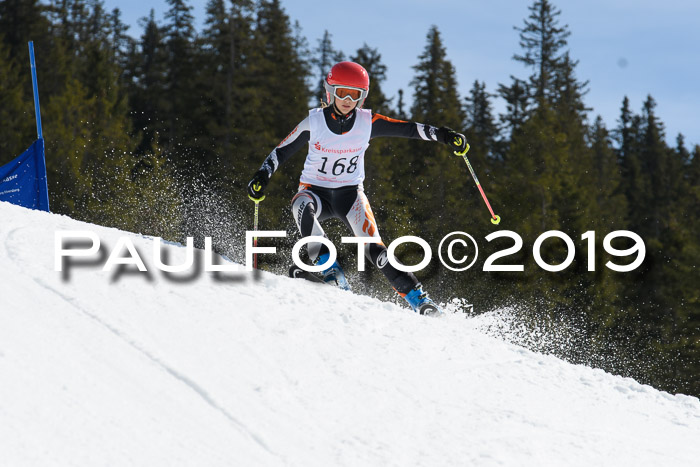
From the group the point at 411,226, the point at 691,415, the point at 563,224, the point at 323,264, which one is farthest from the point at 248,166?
the point at 691,415

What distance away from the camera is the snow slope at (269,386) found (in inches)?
104

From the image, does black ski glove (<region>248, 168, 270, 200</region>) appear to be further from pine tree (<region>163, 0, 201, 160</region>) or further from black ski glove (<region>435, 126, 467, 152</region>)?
pine tree (<region>163, 0, 201, 160</region>)

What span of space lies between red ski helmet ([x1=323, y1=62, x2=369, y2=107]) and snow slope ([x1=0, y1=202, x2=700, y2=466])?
187 centimetres

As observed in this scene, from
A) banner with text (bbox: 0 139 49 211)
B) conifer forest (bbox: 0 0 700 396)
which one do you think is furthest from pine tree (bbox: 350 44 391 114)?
banner with text (bbox: 0 139 49 211)

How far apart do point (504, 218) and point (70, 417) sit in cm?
2671

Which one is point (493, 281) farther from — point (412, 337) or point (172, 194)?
point (412, 337)

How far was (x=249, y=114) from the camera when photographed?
3089 cm

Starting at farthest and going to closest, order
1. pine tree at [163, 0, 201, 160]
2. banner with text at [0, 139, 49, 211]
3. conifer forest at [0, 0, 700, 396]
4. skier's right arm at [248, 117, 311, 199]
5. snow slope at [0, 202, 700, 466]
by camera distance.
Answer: pine tree at [163, 0, 201, 160], conifer forest at [0, 0, 700, 396], banner with text at [0, 139, 49, 211], skier's right arm at [248, 117, 311, 199], snow slope at [0, 202, 700, 466]

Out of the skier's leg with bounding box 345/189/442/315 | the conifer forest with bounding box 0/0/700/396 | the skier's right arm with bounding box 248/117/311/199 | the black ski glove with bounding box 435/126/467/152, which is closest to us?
the skier's leg with bounding box 345/189/442/315

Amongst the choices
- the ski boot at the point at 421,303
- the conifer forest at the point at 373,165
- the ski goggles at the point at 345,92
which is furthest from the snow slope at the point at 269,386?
the conifer forest at the point at 373,165

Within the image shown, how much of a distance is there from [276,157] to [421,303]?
1.90 metres

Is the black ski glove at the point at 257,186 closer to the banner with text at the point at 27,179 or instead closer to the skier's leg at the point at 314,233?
the skier's leg at the point at 314,233

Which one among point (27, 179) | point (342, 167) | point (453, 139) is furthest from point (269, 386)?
point (27, 179)

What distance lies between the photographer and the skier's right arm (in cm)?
593
